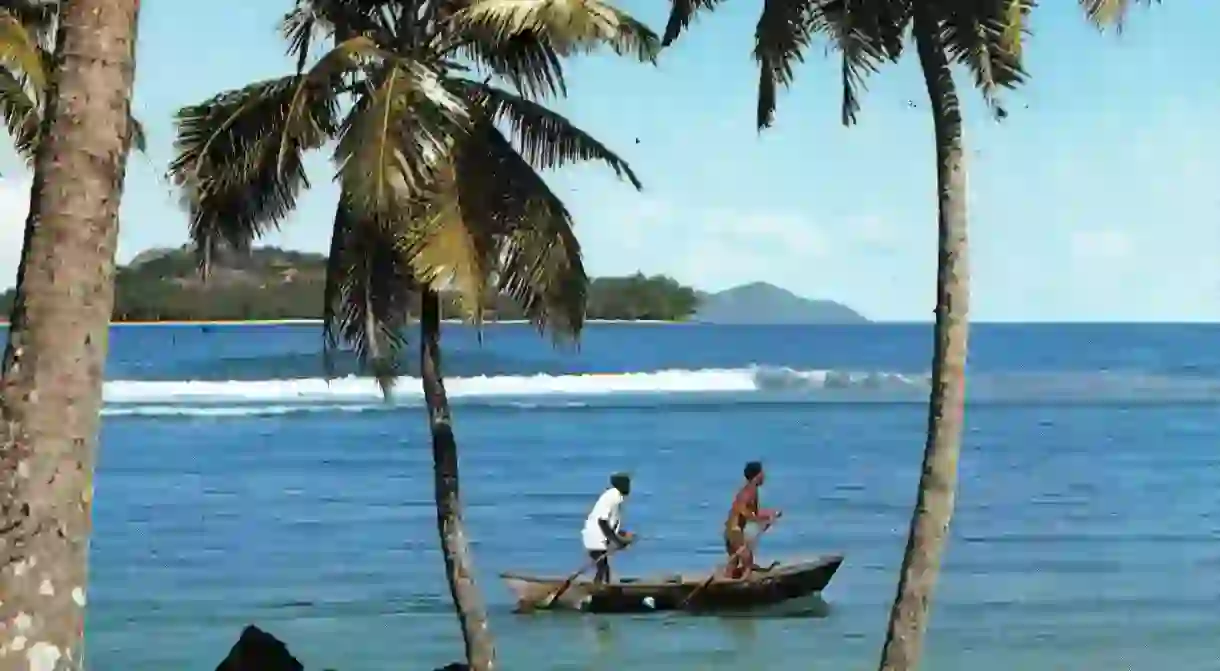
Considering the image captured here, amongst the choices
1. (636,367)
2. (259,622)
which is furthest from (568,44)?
(636,367)

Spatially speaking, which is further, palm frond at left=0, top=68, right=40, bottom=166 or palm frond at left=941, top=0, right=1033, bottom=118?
palm frond at left=0, top=68, right=40, bottom=166

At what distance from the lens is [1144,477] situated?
1801 inches

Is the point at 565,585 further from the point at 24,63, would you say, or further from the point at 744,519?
the point at 24,63

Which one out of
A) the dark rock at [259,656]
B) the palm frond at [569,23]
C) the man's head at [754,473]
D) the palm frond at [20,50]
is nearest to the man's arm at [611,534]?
the man's head at [754,473]

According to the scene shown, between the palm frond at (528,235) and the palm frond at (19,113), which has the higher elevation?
the palm frond at (19,113)

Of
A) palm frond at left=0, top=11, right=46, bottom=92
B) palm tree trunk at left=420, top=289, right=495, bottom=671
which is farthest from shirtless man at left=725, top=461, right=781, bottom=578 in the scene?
palm frond at left=0, top=11, right=46, bottom=92

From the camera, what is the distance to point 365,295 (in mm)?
13289

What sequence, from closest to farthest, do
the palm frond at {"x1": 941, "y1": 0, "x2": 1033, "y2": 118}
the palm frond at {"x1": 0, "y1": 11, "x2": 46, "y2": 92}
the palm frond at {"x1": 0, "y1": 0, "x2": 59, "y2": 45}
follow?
the palm frond at {"x1": 941, "y1": 0, "x2": 1033, "y2": 118} → the palm frond at {"x1": 0, "y1": 11, "x2": 46, "y2": 92} → the palm frond at {"x1": 0, "y1": 0, "x2": 59, "y2": 45}

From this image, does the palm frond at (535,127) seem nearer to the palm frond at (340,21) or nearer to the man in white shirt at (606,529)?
the palm frond at (340,21)

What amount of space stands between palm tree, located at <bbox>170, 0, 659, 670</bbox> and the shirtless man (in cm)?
850

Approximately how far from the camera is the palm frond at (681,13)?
40.1 feet

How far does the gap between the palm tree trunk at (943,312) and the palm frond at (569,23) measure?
5.88ft

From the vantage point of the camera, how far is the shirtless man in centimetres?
2194

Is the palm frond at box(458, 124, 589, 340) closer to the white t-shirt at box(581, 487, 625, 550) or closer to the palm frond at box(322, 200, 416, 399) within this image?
the palm frond at box(322, 200, 416, 399)
